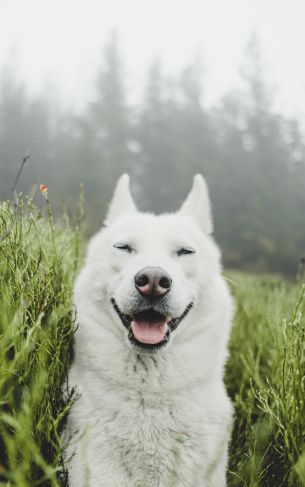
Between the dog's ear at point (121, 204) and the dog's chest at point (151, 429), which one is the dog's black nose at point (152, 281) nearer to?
the dog's chest at point (151, 429)

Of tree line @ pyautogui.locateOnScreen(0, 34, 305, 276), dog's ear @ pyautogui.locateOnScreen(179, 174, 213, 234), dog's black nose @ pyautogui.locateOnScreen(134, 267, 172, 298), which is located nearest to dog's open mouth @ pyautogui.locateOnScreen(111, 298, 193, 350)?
dog's black nose @ pyautogui.locateOnScreen(134, 267, 172, 298)

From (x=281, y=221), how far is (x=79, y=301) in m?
27.5

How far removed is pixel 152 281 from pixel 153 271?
52 mm

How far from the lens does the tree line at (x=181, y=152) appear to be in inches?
1070

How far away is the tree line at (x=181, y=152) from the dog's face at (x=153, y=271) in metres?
22.7

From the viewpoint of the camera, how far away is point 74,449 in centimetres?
191

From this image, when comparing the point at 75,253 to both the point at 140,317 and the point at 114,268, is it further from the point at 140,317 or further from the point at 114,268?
the point at 140,317

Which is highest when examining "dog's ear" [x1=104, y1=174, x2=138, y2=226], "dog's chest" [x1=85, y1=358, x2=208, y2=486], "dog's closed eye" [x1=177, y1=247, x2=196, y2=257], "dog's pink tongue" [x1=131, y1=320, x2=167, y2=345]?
"dog's ear" [x1=104, y1=174, x2=138, y2=226]

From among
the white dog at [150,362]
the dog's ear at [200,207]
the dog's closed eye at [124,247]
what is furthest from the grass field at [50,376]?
the dog's ear at [200,207]

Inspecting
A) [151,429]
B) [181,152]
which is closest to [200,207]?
[151,429]

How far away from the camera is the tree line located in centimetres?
2717

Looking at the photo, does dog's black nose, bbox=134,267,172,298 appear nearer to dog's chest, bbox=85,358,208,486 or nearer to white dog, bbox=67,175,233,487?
white dog, bbox=67,175,233,487

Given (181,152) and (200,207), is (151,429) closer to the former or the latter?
(200,207)

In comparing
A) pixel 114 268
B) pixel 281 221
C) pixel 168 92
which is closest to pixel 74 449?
pixel 114 268
